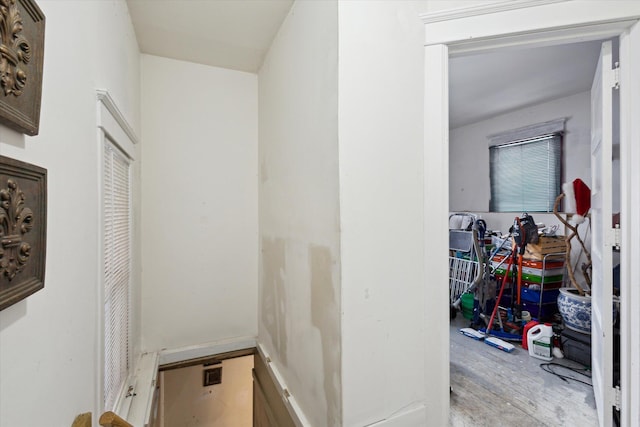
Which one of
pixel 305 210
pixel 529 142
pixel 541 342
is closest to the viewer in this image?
pixel 305 210

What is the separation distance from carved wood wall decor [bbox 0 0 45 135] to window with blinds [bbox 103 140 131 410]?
816 millimetres

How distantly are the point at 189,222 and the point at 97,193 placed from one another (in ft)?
4.73

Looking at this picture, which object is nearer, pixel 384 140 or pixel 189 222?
pixel 384 140

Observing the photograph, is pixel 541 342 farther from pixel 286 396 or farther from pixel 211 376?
pixel 211 376

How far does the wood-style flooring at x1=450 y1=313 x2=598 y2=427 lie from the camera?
6.60 feet

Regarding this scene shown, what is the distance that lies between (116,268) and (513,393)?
2972 millimetres

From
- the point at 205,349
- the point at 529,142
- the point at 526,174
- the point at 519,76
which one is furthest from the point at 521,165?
the point at 205,349

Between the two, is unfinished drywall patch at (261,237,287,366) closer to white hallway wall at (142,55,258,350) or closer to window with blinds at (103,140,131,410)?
white hallway wall at (142,55,258,350)

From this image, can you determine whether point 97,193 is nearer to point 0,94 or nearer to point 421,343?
point 0,94

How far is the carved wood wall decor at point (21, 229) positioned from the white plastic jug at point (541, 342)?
3705 millimetres

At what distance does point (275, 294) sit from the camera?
2.35 m

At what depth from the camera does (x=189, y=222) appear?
2.67 m

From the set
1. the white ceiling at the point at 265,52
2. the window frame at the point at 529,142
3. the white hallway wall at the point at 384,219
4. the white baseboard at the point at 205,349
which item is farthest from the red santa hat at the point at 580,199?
the white baseboard at the point at 205,349

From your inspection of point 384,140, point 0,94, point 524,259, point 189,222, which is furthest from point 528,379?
point 0,94
